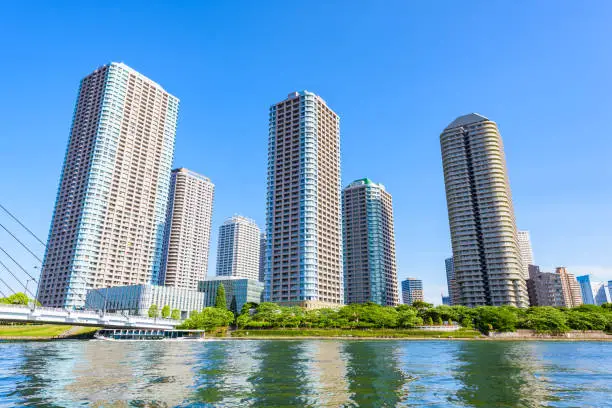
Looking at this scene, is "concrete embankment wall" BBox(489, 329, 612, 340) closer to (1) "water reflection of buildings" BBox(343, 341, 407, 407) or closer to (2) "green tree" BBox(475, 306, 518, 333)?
(2) "green tree" BBox(475, 306, 518, 333)

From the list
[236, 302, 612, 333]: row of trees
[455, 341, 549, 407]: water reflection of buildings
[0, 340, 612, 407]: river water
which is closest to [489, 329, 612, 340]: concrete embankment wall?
[236, 302, 612, 333]: row of trees

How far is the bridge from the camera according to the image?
10150 centimetres

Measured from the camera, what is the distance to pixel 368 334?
136750mm

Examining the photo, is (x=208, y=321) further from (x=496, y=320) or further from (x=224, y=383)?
(x=224, y=383)

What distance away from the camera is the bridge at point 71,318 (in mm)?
101500

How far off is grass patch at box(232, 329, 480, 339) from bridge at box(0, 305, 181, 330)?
110 feet

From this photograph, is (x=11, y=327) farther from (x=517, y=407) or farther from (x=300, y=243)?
(x=517, y=407)

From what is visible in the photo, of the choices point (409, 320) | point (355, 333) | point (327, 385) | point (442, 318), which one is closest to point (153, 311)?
point (355, 333)

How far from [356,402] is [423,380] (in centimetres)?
1456

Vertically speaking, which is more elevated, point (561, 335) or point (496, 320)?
point (496, 320)

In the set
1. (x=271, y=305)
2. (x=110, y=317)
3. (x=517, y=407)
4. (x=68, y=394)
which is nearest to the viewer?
(x=517, y=407)

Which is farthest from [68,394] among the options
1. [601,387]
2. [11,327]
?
[11,327]

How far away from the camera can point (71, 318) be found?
117125 millimetres

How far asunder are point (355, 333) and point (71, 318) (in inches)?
3597
